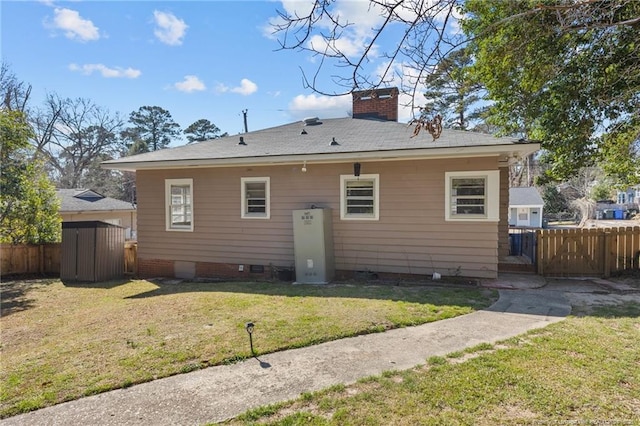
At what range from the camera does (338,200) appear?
814 centimetres

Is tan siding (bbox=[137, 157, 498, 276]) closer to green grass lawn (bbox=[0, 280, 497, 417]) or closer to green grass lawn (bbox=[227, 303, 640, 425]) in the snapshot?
green grass lawn (bbox=[0, 280, 497, 417])

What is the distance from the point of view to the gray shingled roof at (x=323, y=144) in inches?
282

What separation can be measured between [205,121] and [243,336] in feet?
132

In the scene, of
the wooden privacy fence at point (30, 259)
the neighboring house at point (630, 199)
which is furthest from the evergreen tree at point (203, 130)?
the neighboring house at point (630, 199)

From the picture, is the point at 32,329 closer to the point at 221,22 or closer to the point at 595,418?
the point at 221,22

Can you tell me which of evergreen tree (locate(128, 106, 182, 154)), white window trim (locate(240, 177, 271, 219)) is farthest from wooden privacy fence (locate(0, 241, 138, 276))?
evergreen tree (locate(128, 106, 182, 154))

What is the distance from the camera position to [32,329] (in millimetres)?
5426

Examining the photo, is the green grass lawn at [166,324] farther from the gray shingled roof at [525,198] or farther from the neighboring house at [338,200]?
the gray shingled roof at [525,198]

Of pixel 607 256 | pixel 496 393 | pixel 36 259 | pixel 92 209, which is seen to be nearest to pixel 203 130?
pixel 92 209

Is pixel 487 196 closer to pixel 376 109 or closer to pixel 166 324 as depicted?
pixel 376 109

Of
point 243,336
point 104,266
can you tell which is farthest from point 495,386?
point 104,266

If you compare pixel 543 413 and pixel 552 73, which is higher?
pixel 552 73

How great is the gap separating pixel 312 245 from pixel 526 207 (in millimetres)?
23826

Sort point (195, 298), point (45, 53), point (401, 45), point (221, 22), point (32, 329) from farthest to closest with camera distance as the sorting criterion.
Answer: point (45, 53) < point (195, 298) < point (32, 329) < point (221, 22) < point (401, 45)
